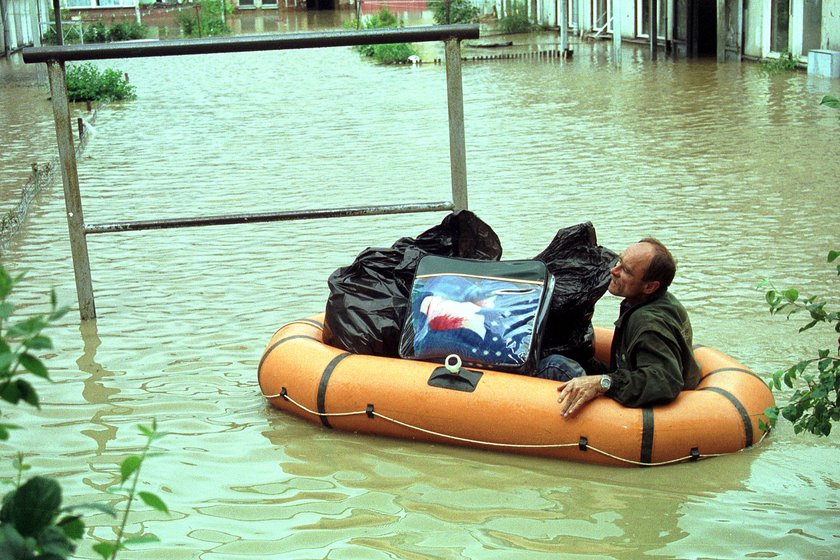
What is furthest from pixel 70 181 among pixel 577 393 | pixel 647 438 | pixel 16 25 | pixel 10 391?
pixel 16 25

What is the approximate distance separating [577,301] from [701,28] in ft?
74.6

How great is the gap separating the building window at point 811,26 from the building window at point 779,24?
0.89 metres

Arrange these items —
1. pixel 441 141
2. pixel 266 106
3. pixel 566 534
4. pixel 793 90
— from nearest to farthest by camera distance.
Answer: pixel 566 534 → pixel 441 141 → pixel 793 90 → pixel 266 106

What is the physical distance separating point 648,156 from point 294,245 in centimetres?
504

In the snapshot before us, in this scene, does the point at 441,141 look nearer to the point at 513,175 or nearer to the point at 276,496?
the point at 513,175

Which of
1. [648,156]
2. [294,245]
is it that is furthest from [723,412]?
[648,156]

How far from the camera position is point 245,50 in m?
6.08

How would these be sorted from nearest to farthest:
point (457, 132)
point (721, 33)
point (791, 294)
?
point (791, 294), point (457, 132), point (721, 33)

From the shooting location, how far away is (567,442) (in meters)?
4.31

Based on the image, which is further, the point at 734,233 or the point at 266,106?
the point at 266,106

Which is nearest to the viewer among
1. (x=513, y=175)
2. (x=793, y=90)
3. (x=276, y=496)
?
(x=276, y=496)

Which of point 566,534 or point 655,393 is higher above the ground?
point 655,393

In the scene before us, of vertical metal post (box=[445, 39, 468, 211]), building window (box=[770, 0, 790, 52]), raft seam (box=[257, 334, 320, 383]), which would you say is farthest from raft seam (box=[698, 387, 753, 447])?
building window (box=[770, 0, 790, 52])

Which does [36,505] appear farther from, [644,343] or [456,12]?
[456,12]
